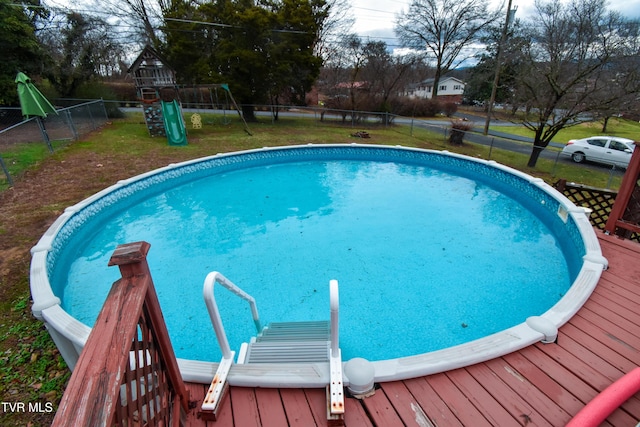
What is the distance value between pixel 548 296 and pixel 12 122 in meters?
20.5

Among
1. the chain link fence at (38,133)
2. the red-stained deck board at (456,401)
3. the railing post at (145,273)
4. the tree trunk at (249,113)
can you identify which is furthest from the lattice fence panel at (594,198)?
the tree trunk at (249,113)

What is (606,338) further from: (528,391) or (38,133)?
(38,133)

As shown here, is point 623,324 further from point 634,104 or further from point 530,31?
point 530,31

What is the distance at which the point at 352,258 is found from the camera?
5.59 metres

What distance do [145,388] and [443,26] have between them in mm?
33897

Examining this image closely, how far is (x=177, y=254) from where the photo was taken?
575 cm

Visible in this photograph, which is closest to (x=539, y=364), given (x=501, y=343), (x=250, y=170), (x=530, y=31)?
(x=501, y=343)

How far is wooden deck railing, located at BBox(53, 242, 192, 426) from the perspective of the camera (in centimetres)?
82

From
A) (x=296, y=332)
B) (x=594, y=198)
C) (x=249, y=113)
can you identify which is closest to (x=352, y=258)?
(x=296, y=332)

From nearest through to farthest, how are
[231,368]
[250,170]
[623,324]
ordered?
1. [231,368]
2. [623,324]
3. [250,170]

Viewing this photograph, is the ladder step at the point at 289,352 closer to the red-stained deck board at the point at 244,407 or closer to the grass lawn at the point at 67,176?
the red-stained deck board at the point at 244,407

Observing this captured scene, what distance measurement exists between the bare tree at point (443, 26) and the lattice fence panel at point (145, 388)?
3114 centimetres

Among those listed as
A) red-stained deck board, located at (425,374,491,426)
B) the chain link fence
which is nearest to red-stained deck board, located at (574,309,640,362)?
red-stained deck board, located at (425,374,491,426)

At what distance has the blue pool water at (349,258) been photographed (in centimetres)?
417
